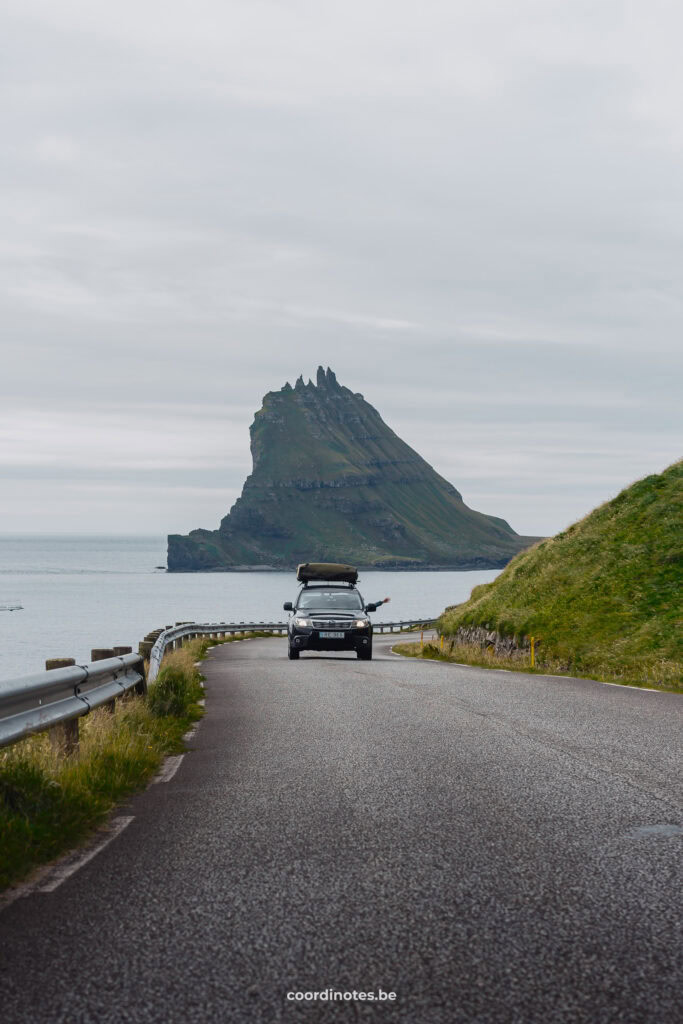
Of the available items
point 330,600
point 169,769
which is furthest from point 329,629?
point 169,769

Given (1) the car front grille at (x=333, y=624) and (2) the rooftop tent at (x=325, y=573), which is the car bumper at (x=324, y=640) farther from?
(2) the rooftop tent at (x=325, y=573)

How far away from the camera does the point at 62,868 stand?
527 centimetres

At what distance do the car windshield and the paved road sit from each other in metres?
16.7

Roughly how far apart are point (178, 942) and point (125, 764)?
4021 mm

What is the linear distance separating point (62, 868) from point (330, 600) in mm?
20959

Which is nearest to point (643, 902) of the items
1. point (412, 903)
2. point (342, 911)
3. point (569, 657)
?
point (412, 903)

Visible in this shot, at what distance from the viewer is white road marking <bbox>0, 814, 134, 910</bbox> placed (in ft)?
15.8

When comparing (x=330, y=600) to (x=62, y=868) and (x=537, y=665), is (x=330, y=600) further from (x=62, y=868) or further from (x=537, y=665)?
(x=62, y=868)

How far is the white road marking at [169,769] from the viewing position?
8039 millimetres

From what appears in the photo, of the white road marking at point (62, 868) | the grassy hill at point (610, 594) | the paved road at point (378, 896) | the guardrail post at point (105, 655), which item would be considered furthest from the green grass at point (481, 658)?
the white road marking at point (62, 868)

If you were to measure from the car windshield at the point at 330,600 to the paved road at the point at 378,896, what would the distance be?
54.7ft

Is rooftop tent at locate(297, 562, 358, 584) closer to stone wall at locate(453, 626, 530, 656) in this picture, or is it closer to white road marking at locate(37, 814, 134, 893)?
stone wall at locate(453, 626, 530, 656)

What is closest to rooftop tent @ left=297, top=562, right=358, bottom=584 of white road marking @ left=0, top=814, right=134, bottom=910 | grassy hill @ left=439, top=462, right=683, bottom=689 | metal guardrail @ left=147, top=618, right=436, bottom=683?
metal guardrail @ left=147, top=618, right=436, bottom=683

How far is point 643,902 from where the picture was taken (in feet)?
14.8
